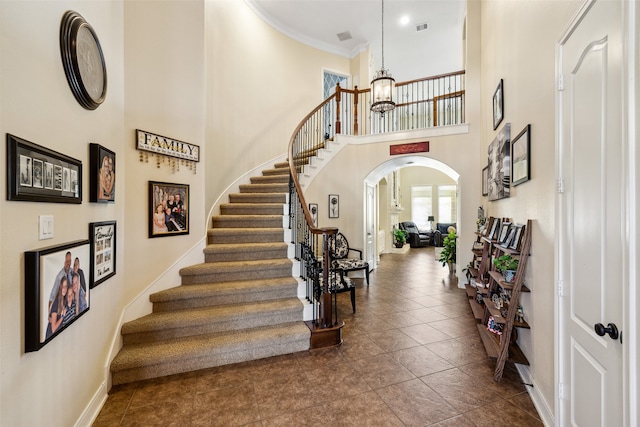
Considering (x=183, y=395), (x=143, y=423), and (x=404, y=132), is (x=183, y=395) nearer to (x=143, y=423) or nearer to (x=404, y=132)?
(x=143, y=423)

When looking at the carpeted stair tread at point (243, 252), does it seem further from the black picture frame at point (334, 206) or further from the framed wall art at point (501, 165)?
the framed wall art at point (501, 165)

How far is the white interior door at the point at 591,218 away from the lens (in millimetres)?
1216

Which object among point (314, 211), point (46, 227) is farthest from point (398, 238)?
point (46, 227)

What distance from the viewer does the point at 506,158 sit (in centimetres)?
297

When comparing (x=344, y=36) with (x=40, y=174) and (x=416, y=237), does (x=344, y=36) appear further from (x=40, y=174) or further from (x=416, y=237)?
(x=416, y=237)

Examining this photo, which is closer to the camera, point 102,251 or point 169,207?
point 102,251

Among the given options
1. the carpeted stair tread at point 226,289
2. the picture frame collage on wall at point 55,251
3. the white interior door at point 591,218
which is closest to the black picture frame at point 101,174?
the picture frame collage on wall at point 55,251

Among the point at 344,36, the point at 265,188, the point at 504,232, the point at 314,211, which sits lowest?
the point at 504,232

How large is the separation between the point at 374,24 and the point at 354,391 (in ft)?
23.9

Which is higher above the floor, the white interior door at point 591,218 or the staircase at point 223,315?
the white interior door at point 591,218

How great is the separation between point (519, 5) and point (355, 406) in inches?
148

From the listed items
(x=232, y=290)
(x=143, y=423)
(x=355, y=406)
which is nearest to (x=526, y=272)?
(x=355, y=406)

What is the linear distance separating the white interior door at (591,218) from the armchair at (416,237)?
32.4ft

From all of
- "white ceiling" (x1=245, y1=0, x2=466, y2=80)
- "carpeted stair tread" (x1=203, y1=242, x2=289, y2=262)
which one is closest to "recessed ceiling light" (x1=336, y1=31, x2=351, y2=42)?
"white ceiling" (x1=245, y1=0, x2=466, y2=80)
